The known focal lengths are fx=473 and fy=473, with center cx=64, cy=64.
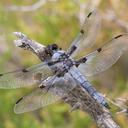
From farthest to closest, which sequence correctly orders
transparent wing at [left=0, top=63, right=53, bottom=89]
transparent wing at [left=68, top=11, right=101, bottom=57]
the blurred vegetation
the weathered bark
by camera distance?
the blurred vegetation → transparent wing at [left=68, top=11, right=101, bottom=57] → transparent wing at [left=0, top=63, right=53, bottom=89] → the weathered bark

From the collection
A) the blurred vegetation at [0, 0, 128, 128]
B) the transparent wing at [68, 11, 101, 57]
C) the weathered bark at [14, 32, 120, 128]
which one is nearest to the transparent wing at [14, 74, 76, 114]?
the weathered bark at [14, 32, 120, 128]

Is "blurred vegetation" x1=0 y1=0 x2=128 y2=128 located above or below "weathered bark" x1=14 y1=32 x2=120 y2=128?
above

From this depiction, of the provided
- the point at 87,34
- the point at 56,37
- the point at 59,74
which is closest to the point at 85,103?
the point at 59,74

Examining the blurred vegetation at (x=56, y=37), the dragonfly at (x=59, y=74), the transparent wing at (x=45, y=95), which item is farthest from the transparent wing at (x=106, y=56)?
the blurred vegetation at (x=56, y=37)

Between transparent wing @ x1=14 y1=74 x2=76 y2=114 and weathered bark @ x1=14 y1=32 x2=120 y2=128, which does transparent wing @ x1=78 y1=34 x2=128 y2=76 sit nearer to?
transparent wing @ x1=14 y1=74 x2=76 y2=114

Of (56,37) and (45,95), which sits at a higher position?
(56,37)

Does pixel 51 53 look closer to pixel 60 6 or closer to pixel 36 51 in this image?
pixel 36 51

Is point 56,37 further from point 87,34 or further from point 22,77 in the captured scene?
point 22,77
